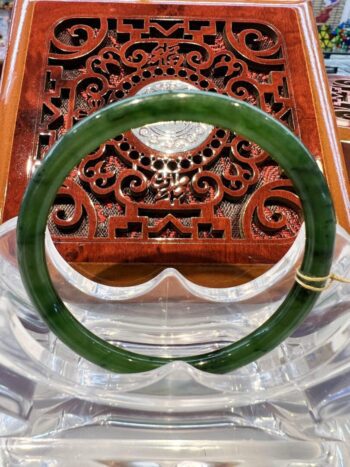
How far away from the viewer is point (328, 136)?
80cm

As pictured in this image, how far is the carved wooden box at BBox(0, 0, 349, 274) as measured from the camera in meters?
0.73

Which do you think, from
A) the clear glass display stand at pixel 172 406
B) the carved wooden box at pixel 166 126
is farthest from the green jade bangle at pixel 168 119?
the carved wooden box at pixel 166 126

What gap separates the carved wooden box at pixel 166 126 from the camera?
0.73 meters

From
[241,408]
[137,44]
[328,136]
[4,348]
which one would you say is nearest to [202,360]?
[241,408]

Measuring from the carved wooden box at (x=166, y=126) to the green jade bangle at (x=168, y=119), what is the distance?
9.4 inches

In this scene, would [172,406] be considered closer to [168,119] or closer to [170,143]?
[168,119]

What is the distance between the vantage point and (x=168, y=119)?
1.40 feet

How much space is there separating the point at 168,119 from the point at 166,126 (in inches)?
15.8

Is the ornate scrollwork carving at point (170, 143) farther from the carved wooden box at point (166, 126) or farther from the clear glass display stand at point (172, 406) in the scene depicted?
the clear glass display stand at point (172, 406)

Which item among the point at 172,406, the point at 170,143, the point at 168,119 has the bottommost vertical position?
the point at 172,406

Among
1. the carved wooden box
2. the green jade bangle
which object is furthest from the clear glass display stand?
the carved wooden box

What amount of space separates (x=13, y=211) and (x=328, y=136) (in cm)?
50

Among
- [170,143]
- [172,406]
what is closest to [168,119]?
[172,406]

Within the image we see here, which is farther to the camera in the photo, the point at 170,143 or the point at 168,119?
the point at 170,143
